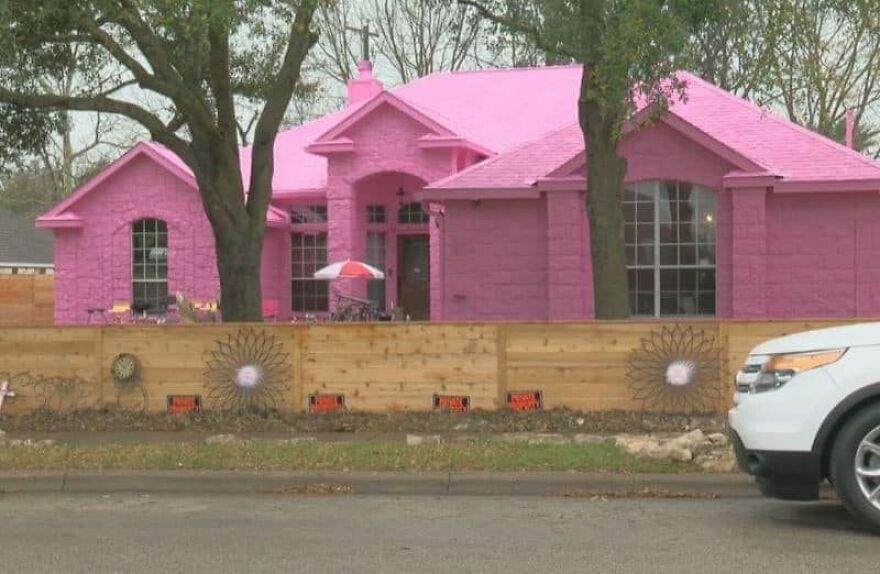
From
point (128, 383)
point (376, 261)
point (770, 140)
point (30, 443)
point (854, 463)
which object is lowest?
point (30, 443)

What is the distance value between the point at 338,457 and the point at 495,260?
8478 millimetres

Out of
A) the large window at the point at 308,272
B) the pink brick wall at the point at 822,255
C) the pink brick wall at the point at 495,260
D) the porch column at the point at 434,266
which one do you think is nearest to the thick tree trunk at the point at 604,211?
the pink brick wall at the point at 495,260

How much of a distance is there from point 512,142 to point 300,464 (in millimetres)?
13439

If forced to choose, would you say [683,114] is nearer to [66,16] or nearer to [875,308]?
[875,308]

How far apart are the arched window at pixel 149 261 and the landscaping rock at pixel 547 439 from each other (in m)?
12.8

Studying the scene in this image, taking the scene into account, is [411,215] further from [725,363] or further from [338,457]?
[338,457]

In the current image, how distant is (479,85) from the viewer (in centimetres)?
2422

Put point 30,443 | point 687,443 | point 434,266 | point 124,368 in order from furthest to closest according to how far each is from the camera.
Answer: point 434,266 → point 124,368 → point 30,443 → point 687,443

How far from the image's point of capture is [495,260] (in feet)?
58.3

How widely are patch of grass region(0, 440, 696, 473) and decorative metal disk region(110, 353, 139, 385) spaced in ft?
8.00

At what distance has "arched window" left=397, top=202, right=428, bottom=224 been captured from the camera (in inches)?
906

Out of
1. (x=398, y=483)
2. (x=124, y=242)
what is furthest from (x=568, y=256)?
(x=124, y=242)

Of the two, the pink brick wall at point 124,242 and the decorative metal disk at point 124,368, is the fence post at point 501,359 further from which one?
the pink brick wall at point 124,242

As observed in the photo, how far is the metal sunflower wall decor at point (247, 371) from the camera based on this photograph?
12867 mm
